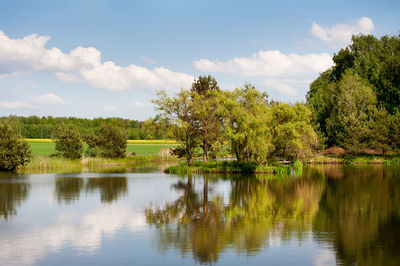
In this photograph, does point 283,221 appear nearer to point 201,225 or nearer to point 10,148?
point 201,225

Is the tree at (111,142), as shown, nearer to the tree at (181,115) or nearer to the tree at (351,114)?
the tree at (181,115)

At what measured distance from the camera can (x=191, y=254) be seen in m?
15.0

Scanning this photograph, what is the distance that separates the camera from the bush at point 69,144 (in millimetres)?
61963

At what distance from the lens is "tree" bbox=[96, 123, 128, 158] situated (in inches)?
2660

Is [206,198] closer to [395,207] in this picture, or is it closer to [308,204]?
[308,204]

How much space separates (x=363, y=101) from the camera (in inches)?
3071

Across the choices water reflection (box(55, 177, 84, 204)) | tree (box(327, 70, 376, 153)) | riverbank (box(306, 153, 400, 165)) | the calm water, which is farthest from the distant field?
the calm water

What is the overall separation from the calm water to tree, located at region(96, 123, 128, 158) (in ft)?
104

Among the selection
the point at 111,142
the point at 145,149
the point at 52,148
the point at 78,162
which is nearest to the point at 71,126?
the point at 52,148

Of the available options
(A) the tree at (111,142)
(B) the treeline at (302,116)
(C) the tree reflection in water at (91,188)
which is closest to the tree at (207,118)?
(B) the treeline at (302,116)

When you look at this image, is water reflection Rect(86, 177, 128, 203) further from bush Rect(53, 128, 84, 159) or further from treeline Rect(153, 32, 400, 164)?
bush Rect(53, 128, 84, 159)

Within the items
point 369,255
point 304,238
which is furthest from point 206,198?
point 369,255

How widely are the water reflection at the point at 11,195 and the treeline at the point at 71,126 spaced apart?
1760 cm

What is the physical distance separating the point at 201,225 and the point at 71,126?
228ft
